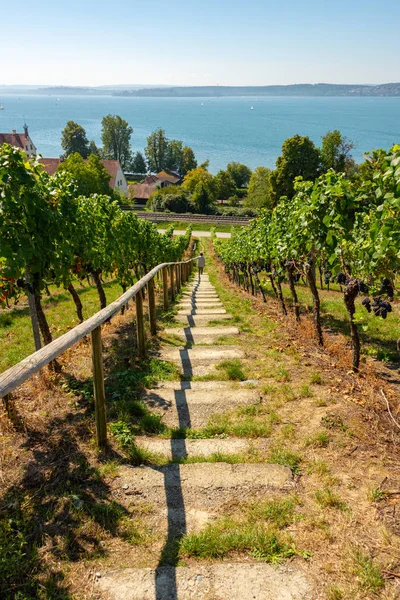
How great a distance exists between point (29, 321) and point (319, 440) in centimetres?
1040

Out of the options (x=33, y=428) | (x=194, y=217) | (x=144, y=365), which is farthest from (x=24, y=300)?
(x=194, y=217)

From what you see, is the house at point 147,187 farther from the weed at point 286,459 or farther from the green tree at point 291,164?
the weed at point 286,459

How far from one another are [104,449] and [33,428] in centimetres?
77

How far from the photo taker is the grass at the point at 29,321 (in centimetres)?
905

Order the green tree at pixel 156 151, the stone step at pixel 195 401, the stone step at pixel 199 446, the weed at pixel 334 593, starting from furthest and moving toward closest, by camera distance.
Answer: the green tree at pixel 156 151 → the stone step at pixel 195 401 → the stone step at pixel 199 446 → the weed at pixel 334 593

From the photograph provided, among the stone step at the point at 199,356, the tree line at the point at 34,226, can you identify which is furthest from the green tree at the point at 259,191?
the tree line at the point at 34,226

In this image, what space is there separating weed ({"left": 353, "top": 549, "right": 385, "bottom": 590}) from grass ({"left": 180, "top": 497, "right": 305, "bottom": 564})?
0.30m

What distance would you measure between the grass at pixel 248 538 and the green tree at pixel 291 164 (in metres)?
45.6

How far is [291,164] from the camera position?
46.2 meters

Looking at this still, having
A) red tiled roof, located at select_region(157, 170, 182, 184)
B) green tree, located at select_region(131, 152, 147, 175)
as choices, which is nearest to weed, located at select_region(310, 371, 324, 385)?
red tiled roof, located at select_region(157, 170, 182, 184)

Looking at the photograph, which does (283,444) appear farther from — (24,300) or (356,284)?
(24,300)

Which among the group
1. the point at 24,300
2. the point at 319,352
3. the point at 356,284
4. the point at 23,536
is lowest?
the point at 24,300

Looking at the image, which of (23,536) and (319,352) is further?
(319,352)

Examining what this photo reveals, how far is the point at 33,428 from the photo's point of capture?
143 inches
